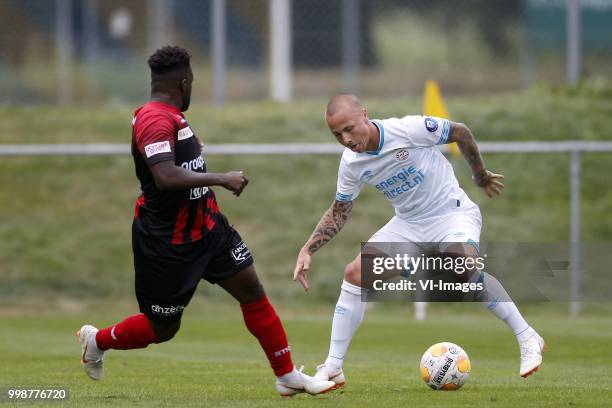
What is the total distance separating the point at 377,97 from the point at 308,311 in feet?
15.9

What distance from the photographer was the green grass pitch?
729cm

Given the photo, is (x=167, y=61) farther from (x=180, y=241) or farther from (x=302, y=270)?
(x=302, y=270)

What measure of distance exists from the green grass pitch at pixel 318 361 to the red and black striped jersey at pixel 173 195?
107 cm

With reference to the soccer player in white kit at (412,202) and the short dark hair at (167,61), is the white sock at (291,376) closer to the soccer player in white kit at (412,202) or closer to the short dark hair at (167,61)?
the soccer player in white kit at (412,202)

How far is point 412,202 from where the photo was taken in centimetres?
804

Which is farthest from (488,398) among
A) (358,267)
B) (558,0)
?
(558,0)

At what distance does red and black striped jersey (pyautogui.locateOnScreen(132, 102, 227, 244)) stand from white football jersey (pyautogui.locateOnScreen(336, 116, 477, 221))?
3.63 feet

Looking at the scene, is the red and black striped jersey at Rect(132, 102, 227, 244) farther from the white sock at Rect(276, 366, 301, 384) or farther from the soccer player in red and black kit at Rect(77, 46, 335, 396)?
the white sock at Rect(276, 366, 301, 384)

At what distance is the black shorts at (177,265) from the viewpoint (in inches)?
285

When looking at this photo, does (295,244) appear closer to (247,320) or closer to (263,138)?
(263,138)

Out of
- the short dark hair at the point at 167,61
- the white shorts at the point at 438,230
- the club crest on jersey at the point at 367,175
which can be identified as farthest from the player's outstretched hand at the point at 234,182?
the white shorts at the point at 438,230

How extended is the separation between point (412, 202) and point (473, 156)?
1.73 ft

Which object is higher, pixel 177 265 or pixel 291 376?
pixel 177 265

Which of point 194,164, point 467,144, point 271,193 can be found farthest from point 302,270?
point 271,193
